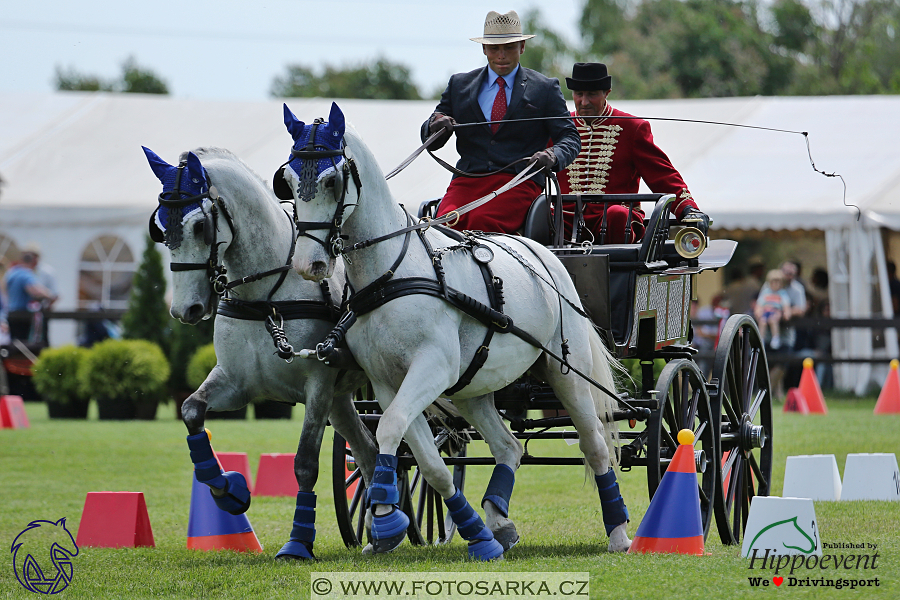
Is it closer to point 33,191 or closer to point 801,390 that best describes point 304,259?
point 801,390

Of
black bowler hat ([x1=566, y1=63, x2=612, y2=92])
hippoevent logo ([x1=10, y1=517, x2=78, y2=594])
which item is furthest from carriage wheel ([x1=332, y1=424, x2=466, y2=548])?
black bowler hat ([x1=566, y1=63, x2=612, y2=92])

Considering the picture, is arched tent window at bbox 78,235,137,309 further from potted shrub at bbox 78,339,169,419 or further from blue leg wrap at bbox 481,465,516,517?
blue leg wrap at bbox 481,465,516,517

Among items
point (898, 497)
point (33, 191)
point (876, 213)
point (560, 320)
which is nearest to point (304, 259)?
point (560, 320)

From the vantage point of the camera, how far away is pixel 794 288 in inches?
659

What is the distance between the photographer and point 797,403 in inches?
552

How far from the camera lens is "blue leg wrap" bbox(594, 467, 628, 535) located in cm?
558

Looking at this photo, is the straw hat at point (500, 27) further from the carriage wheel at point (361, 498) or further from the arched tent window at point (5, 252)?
the arched tent window at point (5, 252)

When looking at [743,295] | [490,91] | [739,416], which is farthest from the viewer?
[743,295]

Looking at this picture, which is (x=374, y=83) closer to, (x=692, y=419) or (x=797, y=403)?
(x=797, y=403)

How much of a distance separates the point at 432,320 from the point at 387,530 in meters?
0.91

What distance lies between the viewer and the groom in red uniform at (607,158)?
22.9 ft

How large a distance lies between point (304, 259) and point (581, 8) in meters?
48.5

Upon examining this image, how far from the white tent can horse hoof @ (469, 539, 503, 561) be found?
1169 centimetres

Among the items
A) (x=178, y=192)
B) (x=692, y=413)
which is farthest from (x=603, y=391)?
(x=178, y=192)
